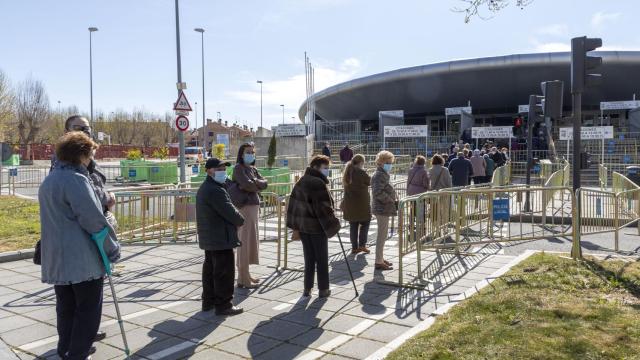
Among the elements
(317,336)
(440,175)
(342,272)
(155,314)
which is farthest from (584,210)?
(155,314)

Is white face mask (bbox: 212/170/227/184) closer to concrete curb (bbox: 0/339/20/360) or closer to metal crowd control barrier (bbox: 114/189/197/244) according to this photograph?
concrete curb (bbox: 0/339/20/360)

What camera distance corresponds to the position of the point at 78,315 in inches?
169

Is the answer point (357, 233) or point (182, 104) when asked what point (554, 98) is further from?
point (182, 104)

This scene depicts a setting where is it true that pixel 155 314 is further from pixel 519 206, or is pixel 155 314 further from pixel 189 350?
pixel 519 206

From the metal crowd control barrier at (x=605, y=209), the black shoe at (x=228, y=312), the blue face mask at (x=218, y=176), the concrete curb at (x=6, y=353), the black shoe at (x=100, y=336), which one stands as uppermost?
the blue face mask at (x=218, y=176)

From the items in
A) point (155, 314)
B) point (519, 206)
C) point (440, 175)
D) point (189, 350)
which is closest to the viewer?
point (189, 350)

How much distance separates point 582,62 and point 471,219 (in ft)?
→ 9.75

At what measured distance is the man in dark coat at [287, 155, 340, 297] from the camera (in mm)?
6387

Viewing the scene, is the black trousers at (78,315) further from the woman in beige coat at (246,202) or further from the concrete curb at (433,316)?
the woman in beige coat at (246,202)

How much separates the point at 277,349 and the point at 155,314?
1.76m

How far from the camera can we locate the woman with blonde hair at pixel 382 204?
7918 millimetres

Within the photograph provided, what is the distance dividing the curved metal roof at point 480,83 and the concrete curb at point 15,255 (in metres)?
36.3

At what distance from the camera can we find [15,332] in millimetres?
5359

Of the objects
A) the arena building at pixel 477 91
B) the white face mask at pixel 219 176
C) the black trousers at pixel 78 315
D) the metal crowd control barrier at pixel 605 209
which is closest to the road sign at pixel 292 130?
the arena building at pixel 477 91
